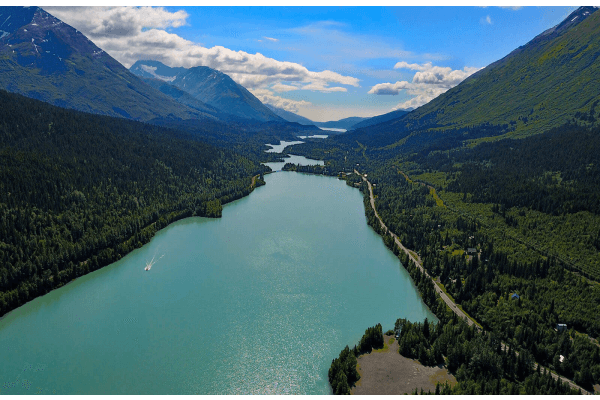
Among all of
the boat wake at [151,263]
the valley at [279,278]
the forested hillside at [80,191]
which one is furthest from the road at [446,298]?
the boat wake at [151,263]

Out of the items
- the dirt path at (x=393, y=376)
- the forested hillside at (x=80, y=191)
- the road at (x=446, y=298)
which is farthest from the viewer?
the forested hillside at (x=80, y=191)

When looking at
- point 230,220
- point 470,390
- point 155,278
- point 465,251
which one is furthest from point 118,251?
point 465,251

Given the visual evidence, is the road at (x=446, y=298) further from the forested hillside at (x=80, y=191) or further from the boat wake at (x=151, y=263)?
the boat wake at (x=151, y=263)

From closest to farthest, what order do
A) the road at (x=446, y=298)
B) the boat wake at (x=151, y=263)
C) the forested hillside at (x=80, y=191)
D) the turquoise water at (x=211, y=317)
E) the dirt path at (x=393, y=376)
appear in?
the dirt path at (x=393, y=376) → the road at (x=446, y=298) → the turquoise water at (x=211, y=317) → the forested hillside at (x=80, y=191) → the boat wake at (x=151, y=263)

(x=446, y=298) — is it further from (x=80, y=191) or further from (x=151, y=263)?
(x=80, y=191)

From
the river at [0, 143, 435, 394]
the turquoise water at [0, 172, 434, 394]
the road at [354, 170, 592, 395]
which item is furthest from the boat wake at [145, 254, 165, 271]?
the road at [354, 170, 592, 395]
